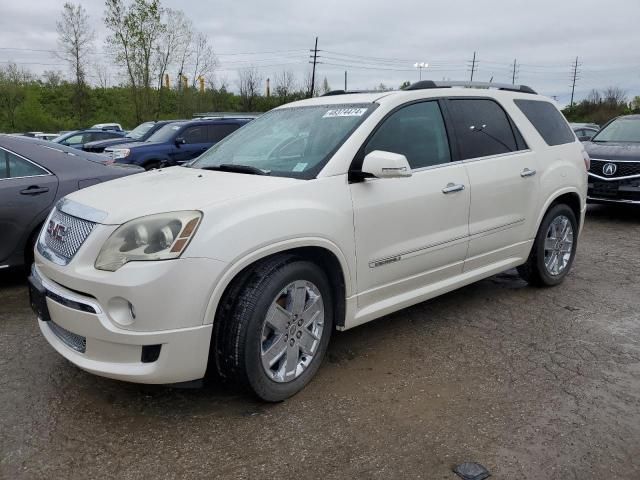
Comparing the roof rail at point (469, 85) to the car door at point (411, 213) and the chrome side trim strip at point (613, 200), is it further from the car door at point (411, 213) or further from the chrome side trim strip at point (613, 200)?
the chrome side trim strip at point (613, 200)

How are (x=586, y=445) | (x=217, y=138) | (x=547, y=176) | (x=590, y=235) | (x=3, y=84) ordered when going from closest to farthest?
(x=586, y=445)
(x=547, y=176)
(x=590, y=235)
(x=217, y=138)
(x=3, y=84)

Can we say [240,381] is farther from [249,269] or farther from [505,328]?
[505,328]

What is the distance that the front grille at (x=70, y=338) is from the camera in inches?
114

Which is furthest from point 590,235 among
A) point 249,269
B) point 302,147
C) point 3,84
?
point 3,84

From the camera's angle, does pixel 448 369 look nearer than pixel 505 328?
Yes

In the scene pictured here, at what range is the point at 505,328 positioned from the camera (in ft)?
14.0

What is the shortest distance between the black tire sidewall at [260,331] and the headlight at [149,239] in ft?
1.66

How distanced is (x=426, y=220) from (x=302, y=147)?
3.16 ft

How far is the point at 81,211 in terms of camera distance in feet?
9.98

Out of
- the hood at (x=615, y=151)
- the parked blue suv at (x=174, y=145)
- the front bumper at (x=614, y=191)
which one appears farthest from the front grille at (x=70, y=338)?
the parked blue suv at (x=174, y=145)

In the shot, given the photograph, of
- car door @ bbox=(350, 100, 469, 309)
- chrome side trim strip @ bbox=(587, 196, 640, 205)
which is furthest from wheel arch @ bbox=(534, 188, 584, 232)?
chrome side trim strip @ bbox=(587, 196, 640, 205)

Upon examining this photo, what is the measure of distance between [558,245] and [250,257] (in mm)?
3503

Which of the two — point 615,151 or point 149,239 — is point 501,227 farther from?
point 615,151

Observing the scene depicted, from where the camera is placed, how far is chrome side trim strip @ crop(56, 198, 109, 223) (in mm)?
2869
